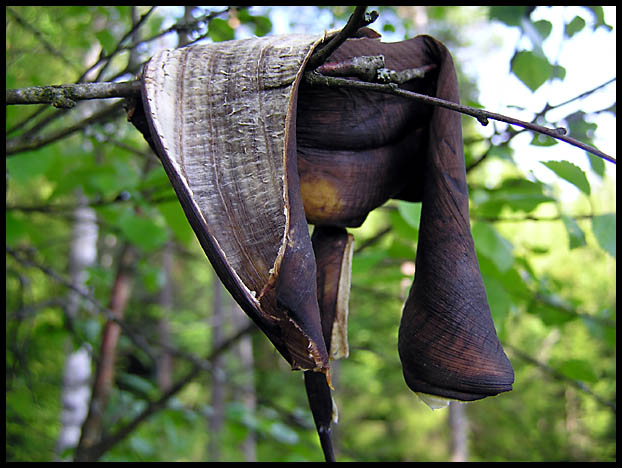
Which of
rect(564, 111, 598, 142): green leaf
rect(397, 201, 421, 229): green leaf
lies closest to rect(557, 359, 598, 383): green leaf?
rect(564, 111, 598, 142): green leaf

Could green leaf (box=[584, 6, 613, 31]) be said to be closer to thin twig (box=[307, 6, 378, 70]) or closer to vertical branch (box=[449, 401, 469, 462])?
thin twig (box=[307, 6, 378, 70])

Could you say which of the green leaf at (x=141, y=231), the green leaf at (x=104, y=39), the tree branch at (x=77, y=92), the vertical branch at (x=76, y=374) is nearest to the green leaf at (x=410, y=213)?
the tree branch at (x=77, y=92)

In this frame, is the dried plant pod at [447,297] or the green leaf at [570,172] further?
the green leaf at [570,172]

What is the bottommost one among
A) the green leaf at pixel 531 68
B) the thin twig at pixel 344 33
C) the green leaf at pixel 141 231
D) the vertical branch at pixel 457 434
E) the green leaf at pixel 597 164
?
the vertical branch at pixel 457 434

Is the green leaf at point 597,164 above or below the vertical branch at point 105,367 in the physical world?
above

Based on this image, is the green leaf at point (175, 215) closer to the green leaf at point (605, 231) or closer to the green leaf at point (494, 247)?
the green leaf at point (494, 247)

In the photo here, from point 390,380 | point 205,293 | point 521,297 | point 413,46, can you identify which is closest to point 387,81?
point 413,46

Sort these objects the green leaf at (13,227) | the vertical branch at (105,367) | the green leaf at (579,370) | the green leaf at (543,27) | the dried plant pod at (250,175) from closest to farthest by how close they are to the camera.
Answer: the dried plant pod at (250,175)
the green leaf at (543,27)
the green leaf at (579,370)
the green leaf at (13,227)
the vertical branch at (105,367)

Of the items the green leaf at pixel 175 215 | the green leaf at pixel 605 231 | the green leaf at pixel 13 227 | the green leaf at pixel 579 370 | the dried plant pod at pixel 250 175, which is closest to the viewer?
the dried plant pod at pixel 250 175

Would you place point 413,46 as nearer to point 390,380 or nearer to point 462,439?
point 462,439
